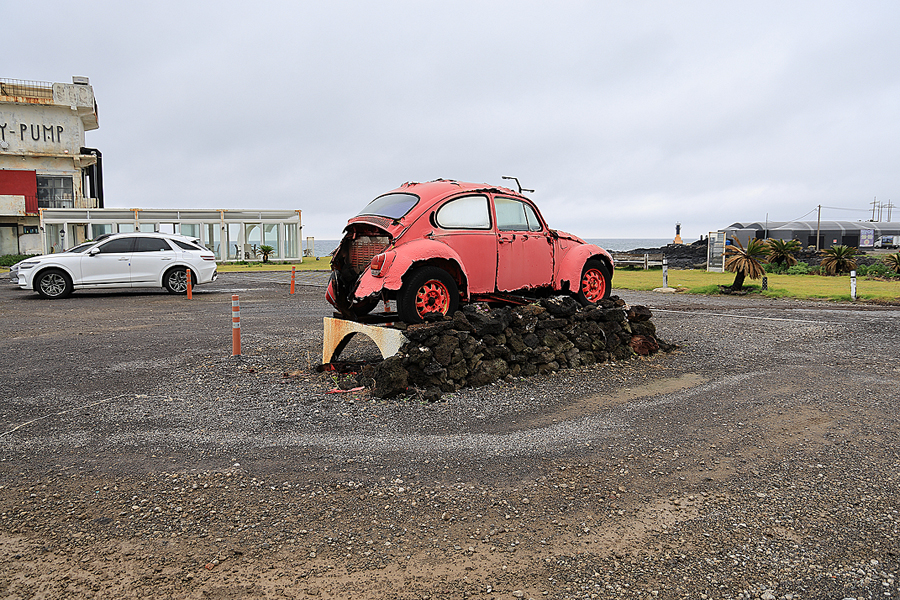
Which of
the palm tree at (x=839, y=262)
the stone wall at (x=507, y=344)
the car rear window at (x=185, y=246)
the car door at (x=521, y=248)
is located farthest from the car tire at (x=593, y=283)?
the palm tree at (x=839, y=262)

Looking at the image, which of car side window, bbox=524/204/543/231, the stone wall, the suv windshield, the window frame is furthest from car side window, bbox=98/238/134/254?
car side window, bbox=524/204/543/231

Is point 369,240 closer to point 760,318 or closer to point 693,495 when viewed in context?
point 693,495

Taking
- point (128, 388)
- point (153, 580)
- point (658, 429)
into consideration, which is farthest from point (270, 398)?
point (658, 429)

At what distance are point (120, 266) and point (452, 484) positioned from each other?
16.1 meters

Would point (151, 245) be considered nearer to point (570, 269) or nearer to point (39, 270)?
point (39, 270)

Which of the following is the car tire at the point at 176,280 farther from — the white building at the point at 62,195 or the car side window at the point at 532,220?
the white building at the point at 62,195

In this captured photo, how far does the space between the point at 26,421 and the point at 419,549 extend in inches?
170

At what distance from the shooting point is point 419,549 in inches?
131

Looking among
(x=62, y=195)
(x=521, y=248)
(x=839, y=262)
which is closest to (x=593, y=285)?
(x=521, y=248)

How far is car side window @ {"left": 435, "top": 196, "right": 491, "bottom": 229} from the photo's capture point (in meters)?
7.21

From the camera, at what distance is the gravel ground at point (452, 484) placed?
122 inches

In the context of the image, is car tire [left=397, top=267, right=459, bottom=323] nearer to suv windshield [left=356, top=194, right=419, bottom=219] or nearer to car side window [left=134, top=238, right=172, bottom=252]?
suv windshield [left=356, top=194, right=419, bottom=219]

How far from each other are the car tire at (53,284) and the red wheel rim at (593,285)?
584 inches

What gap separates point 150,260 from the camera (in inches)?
689
